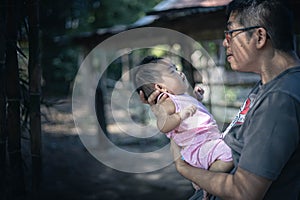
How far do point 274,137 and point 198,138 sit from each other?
528mm

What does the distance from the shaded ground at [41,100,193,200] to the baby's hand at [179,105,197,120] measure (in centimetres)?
304

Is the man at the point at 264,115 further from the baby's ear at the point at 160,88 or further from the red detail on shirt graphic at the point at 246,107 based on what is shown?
the baby's ear at the point at 160,88

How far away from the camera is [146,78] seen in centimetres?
193

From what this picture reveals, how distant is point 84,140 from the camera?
9656 mm

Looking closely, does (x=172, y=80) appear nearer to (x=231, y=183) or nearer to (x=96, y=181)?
(x=231, y=183)

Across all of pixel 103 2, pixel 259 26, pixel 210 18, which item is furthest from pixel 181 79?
pixel 103 2

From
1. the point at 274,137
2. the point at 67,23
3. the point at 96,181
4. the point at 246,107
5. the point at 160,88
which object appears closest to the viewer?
the point at 274,137

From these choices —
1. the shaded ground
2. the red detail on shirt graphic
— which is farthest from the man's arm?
the shaded ground

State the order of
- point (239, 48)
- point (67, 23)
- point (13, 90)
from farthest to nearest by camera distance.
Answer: point (67, 23) → point (13, 90) → point (239, 48)

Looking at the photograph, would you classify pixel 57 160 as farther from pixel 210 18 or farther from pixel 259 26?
pixel 259 26

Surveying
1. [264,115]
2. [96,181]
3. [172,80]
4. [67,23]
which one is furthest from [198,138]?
[67,23]

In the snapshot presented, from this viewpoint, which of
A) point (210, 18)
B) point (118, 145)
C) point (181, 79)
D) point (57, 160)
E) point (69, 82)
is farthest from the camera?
point (69, 82)

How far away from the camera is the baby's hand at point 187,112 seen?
66.9 inches

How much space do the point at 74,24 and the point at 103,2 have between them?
155cm
